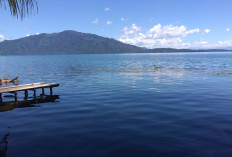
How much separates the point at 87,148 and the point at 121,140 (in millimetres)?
1897

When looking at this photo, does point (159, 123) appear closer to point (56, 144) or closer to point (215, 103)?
point (56, 144)

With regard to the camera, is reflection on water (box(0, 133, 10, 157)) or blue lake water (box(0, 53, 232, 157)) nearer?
reflection on water (box(0, 133, 10, 157))

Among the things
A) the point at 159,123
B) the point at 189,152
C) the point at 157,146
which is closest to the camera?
the point at 189,152

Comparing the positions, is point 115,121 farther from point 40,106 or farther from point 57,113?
point 40,106

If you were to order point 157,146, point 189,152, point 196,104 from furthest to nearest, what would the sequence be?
point 196,104
point 157,146
point 189,152

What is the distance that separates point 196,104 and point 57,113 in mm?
12341

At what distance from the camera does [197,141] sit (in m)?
9.78

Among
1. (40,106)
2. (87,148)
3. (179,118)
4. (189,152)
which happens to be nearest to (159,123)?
(179,118)

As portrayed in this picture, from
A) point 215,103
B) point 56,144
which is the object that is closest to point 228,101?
point 215,103

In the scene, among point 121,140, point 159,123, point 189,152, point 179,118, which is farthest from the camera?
point 179,118

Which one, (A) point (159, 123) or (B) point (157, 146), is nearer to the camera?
(B) point (157, 146)

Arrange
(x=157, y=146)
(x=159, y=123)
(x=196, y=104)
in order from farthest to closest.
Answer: (x=196, y=104) → (x=159, y=123) → (x=157, y=146)

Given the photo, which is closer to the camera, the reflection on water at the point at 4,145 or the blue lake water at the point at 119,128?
the reflection on water at the point at 4,145

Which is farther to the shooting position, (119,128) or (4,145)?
(119,128)
